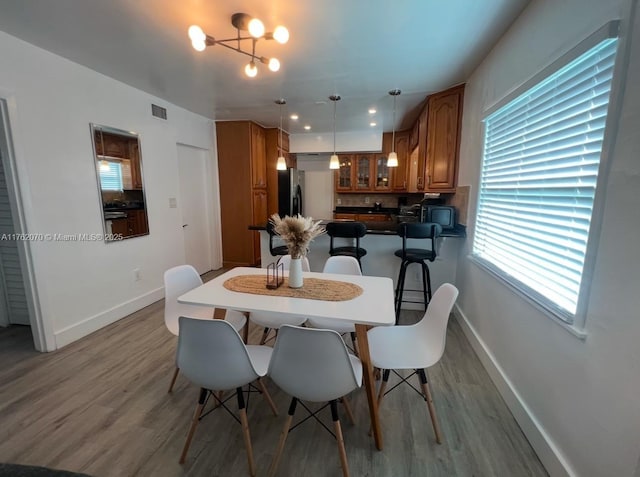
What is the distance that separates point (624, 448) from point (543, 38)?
2009 millimetres

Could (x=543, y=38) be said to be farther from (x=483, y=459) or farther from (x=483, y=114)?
(x=483, y=459)

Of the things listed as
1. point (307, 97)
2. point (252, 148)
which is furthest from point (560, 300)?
point (252, 148)

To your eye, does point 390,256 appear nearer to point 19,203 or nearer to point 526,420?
point 526,420

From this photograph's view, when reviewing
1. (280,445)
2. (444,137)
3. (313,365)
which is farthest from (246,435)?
(444,137)

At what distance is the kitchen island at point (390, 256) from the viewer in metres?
3.29

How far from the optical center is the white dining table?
4.78 ft

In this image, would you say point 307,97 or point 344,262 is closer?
point 344,262

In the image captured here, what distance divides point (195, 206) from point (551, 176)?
14.1ft

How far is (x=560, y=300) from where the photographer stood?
1.42 m

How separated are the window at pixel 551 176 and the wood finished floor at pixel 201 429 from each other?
2.73ft

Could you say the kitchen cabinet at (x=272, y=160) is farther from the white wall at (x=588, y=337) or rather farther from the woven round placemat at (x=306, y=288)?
the white wall at (x=588, y=337)

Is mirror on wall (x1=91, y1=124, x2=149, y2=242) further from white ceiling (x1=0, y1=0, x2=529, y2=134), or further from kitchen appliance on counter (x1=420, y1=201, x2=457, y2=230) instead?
kitchen appliance on counter (x1=420, y1=201, x2=457, y2=230)

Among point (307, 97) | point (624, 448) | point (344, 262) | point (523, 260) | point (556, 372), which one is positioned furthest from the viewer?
point (307, 97)

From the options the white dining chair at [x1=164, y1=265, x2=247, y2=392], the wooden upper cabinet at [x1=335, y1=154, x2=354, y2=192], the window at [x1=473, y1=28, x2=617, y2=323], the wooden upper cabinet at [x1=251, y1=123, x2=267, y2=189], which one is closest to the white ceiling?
the window at [x1=473, y1=28, x2=617, y2=323]
